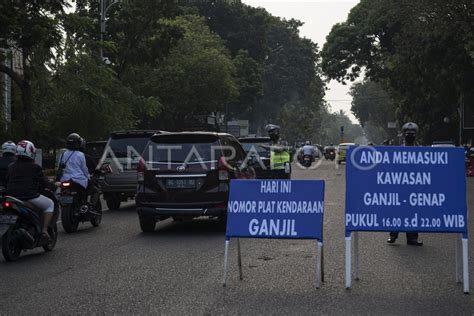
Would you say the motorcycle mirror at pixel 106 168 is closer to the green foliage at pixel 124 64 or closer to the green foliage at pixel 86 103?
the green foliage at pixel 124 64

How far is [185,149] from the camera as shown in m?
11.7

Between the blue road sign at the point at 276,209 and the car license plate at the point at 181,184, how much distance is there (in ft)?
12.4

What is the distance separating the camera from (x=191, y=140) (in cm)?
1179

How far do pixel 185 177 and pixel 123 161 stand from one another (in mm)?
5145

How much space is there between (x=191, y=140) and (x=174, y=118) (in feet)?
123

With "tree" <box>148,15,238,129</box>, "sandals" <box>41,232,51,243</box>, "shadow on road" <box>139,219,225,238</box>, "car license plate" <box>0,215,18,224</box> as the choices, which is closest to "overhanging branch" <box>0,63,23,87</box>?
"shadow on road" <box>139,219,225,238</box>

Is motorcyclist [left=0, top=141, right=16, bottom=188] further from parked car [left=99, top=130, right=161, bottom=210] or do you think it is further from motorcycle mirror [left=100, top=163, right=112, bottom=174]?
parked car [left=99, top=130, right=161, bottom=210]

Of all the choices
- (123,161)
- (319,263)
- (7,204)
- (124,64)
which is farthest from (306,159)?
(319,263)

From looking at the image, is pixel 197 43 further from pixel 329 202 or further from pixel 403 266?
pixel 403 266

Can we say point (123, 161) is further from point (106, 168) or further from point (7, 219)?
point (7, 219)

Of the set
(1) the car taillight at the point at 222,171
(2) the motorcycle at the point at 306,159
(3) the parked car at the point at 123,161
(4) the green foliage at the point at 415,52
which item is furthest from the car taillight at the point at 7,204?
(2) the motorcycle at the point at 306,159

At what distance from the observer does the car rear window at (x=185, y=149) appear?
11633 mm

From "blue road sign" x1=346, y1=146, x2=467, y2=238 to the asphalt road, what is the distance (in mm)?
727

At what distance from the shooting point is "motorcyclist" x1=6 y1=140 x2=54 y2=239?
917 cm
